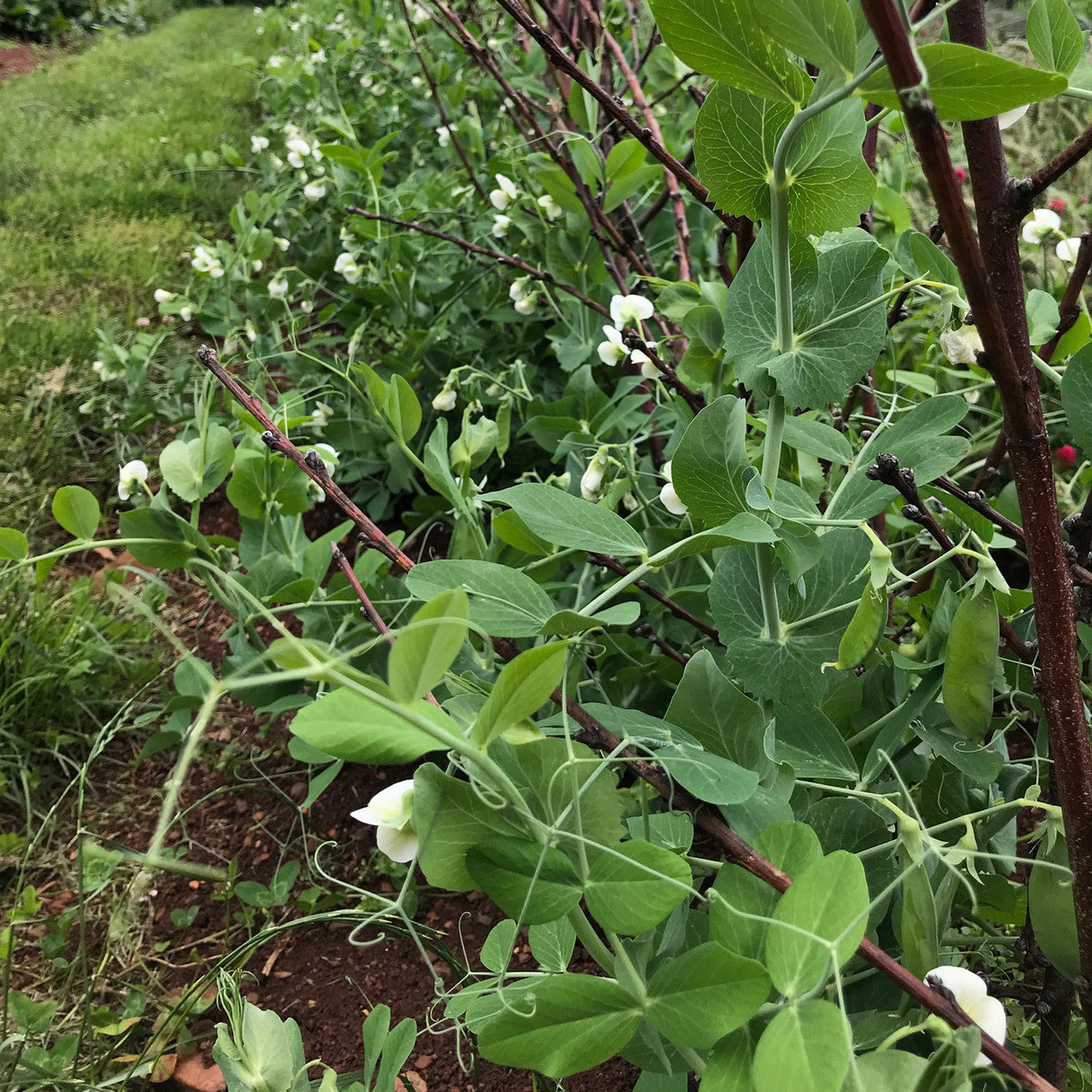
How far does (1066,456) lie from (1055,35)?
697mm

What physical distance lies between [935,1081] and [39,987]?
86 centimetres

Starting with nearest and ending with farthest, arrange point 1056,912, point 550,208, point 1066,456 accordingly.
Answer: point 1056,912, point 1066,456, point 550,208

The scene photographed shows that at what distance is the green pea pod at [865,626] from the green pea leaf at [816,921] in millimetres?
100

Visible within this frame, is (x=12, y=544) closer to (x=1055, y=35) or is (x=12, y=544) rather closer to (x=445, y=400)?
(x=445, y=400)

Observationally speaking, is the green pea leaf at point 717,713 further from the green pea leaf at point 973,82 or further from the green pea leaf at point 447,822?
the green pea leaf at point 973,82

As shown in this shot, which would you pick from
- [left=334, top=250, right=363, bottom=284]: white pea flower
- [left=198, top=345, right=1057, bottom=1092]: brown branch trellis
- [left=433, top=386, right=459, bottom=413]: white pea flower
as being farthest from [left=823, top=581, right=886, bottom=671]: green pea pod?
[left=334, top=250, right=363, bottom=284]: white pea flower

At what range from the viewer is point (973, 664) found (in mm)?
423

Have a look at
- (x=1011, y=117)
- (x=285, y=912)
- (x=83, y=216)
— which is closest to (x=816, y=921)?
(x=1011, y=117)

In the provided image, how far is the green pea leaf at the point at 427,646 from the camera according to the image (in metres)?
0.29

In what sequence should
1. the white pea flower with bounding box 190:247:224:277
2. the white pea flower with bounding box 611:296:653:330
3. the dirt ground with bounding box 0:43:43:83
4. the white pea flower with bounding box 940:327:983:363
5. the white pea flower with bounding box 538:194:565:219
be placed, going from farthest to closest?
the dirt ground with bounding box 0:43:43:83
the white pea flower with bounding box 190:247:224:277
the white pea flower with bounding box 538:194:565:219
the white pea flower with bounding box 611:296:653:330
the white pea flower with bounding box 940:327:983:363

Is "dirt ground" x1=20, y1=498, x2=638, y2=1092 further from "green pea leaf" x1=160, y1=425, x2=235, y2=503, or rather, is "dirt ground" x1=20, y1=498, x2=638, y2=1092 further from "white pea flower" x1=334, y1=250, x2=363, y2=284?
"white pea flower" x1=334, y1=250, x2=363, y2=284

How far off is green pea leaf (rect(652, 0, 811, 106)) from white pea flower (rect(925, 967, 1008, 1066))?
0.38 metres

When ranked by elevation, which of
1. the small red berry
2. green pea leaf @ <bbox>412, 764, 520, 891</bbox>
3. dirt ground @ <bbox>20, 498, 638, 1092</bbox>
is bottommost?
dirt ground @ <bbox>20, 498, 638, 1092</bbox>

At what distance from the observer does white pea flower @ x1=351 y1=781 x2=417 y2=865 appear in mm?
412
